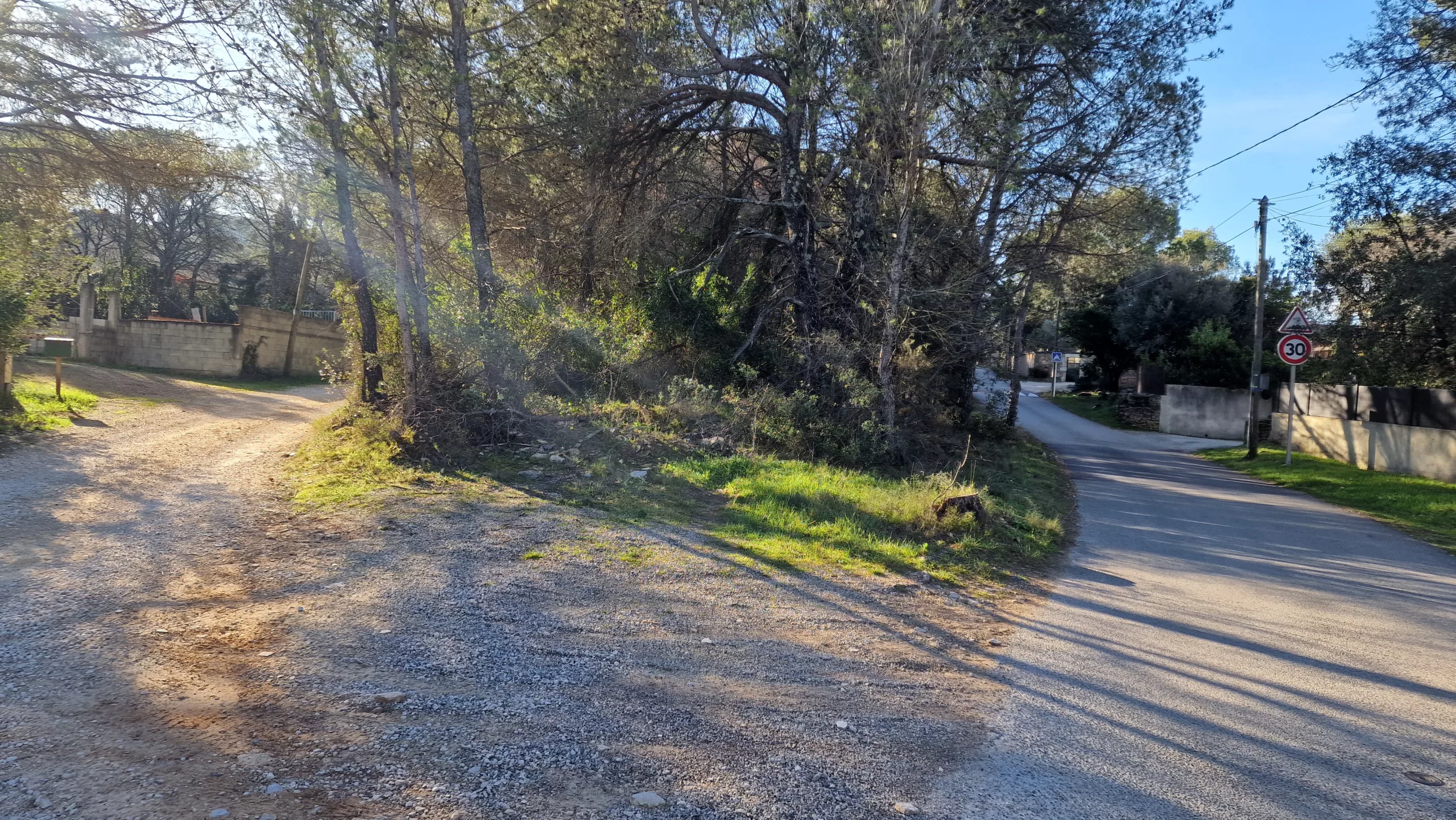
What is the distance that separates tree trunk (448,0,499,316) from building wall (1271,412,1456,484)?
17.8m

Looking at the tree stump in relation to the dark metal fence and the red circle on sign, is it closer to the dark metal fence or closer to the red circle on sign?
the red circle on sign

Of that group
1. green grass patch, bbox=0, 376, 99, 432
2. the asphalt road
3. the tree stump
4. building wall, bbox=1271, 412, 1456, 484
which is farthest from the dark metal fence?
green grass patch, bbox=0, 376, 99, 432

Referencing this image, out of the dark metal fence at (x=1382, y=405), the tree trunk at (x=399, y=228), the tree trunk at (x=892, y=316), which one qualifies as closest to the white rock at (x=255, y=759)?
the tree trunk at (x=399, y=228)

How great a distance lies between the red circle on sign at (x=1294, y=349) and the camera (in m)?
18.1

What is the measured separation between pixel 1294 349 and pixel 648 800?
1984 cm

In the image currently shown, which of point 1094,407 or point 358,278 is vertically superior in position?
point 358,278

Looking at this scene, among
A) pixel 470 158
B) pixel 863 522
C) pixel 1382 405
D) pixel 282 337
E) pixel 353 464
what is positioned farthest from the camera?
pixel 282 337

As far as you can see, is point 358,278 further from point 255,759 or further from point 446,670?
point 255,759

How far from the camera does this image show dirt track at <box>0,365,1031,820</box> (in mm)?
3320

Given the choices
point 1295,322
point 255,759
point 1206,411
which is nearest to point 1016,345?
point 1295,322

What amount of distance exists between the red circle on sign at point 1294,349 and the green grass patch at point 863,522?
9858mm

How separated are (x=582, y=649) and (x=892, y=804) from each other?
2.24m

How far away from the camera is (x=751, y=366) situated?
53.5 feet

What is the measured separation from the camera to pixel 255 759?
11.2ft
